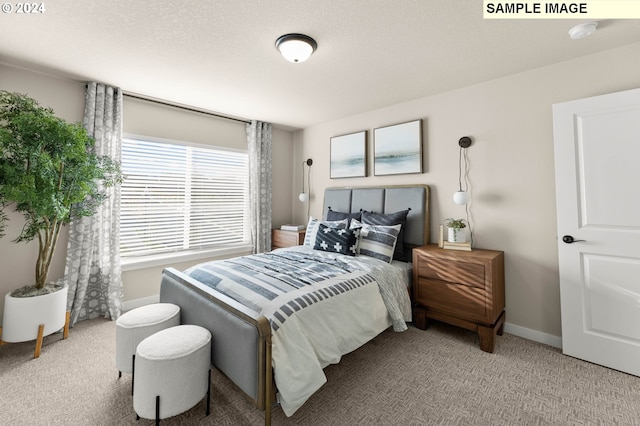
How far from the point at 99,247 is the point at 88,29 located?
2.08 metres

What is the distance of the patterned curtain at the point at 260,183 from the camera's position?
13.9ft

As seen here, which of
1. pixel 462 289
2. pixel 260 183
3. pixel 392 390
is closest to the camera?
pixel 392 390

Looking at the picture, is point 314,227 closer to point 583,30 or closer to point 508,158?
point 508,158

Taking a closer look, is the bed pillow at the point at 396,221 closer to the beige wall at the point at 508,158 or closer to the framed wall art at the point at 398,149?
the beige wall at the point at 508,158

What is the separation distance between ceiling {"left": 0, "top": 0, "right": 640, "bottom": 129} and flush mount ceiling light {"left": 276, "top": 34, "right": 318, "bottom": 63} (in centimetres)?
4

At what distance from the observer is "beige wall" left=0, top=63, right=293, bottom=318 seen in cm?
256

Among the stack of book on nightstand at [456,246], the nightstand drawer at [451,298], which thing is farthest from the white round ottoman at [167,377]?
the stack of book on nightstand at [456,246]

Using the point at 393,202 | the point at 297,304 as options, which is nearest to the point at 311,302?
the point at 297,304

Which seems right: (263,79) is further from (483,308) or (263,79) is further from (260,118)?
(483,308)

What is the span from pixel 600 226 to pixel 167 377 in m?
3.23

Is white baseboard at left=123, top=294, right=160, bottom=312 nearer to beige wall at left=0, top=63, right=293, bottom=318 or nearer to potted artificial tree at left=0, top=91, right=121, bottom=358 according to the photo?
beige wall at left=0, top=63, right=293, bottom=318

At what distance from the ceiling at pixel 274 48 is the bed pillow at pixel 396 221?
1.41m

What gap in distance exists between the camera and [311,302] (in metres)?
1.80

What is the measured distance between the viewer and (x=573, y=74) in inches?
92.7
